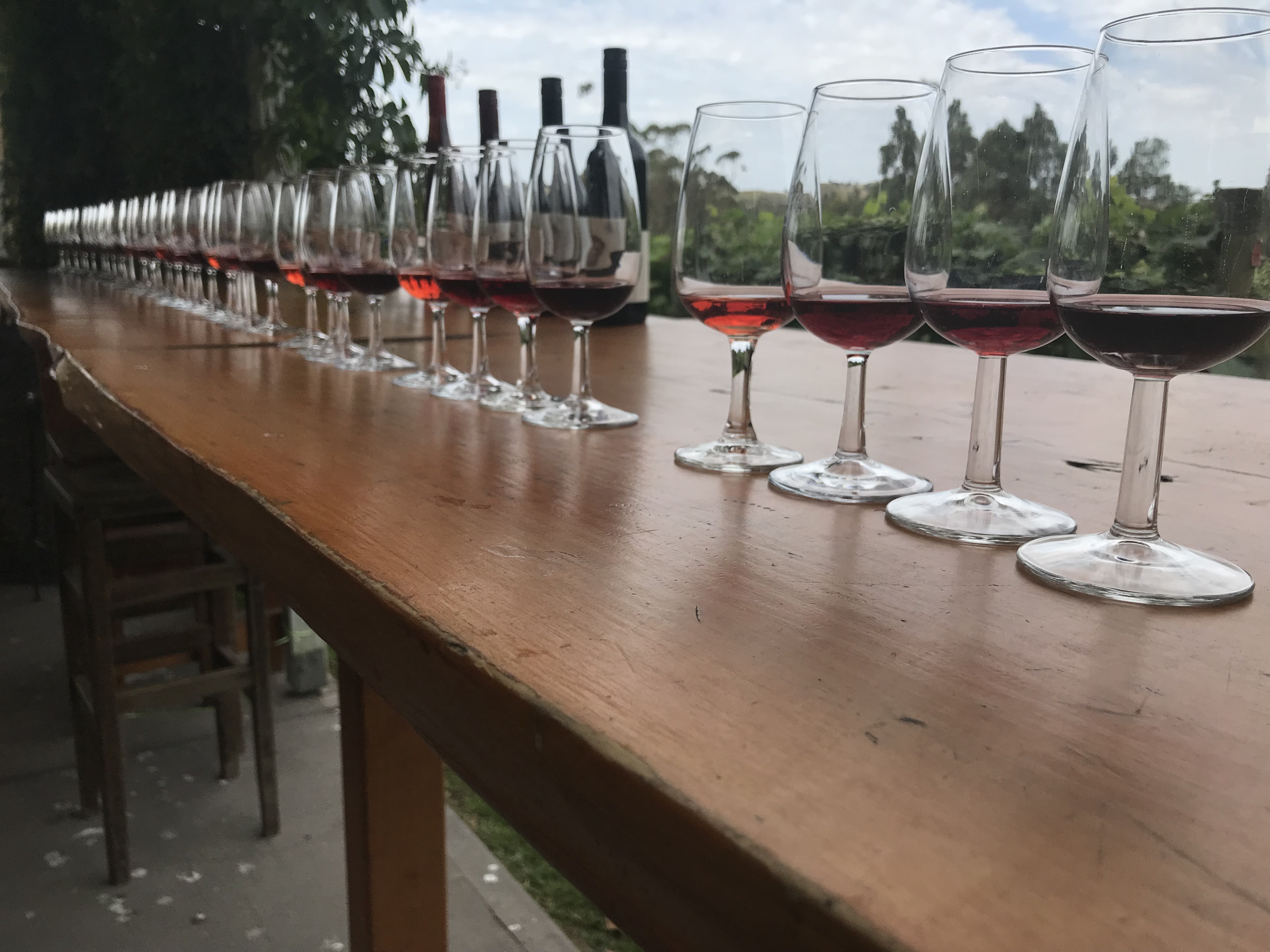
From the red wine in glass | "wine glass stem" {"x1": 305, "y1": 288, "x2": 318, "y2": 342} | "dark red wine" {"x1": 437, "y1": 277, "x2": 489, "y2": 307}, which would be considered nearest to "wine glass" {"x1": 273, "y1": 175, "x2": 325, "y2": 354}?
"wine glass stem" {"x1": 305, "y1": 288, "x2": 318, "y2": 342}

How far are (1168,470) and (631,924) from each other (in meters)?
0.61

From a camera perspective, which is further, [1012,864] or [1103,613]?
[1103,613]

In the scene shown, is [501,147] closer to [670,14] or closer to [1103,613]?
[1103,613]

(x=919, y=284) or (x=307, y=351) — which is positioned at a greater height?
(x=919, y=284)

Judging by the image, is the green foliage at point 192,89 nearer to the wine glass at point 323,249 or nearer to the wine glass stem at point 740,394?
the wine glass at point 323,249

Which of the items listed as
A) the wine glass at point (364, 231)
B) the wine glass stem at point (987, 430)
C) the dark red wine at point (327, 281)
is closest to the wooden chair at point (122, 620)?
the dark red wine at point (327, 281)

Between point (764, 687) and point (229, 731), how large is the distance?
6.64ft

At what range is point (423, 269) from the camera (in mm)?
1087

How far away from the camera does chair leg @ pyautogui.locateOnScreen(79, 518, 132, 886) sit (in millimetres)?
1673

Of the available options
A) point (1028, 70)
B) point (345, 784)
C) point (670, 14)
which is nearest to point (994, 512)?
point (1028, 70)

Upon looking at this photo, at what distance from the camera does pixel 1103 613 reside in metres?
0.43

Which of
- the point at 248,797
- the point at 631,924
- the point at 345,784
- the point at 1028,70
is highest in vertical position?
the point at 1028,70

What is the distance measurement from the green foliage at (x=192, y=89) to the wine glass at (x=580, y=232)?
8.57ft

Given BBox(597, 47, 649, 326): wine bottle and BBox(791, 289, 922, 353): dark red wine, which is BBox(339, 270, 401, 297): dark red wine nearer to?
BBox(597, 47, 649, 326): wine bottle
